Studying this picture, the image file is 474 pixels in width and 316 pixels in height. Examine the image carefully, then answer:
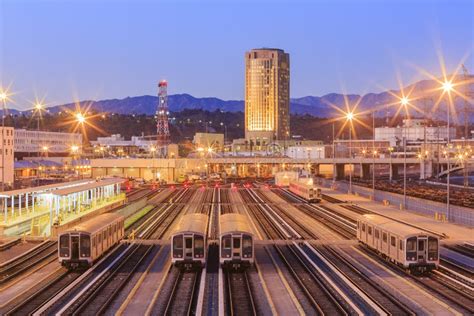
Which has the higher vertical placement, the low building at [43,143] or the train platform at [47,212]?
the low building at [43,143]

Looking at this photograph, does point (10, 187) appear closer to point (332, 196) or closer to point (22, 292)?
point (332, 196)

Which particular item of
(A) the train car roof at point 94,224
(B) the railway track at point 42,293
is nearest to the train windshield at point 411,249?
(A) the train car roof at point 94,224

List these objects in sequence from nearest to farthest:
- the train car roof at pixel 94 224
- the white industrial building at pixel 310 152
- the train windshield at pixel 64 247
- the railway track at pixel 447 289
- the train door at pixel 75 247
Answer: the railway track at pixel 447 289
the train windshield at pixel 64 247
the train door at pixel 75 247
the train car roof at pixel 94 224
the white industrial building at pixel 310 152

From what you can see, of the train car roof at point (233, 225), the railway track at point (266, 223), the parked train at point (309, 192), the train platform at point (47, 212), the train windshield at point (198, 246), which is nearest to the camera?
the train windshield at point (198, 246)

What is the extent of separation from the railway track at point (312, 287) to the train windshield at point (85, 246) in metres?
9.30

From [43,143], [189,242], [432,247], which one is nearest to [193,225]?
[189,242]

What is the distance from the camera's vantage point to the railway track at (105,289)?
76.3 feet

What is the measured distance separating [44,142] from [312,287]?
461ft

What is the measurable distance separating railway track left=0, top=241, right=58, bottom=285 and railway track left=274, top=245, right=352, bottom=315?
12401 mm

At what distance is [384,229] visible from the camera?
106 ft

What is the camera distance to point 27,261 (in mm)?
33188

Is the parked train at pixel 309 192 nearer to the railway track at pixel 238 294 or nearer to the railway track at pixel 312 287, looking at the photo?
the railway track at pixel 312 287

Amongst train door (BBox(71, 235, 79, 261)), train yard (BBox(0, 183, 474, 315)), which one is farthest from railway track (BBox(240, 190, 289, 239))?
train door (BBox(71, 235, 79, 261))

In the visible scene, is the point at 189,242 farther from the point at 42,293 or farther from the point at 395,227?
the point at 395,227
